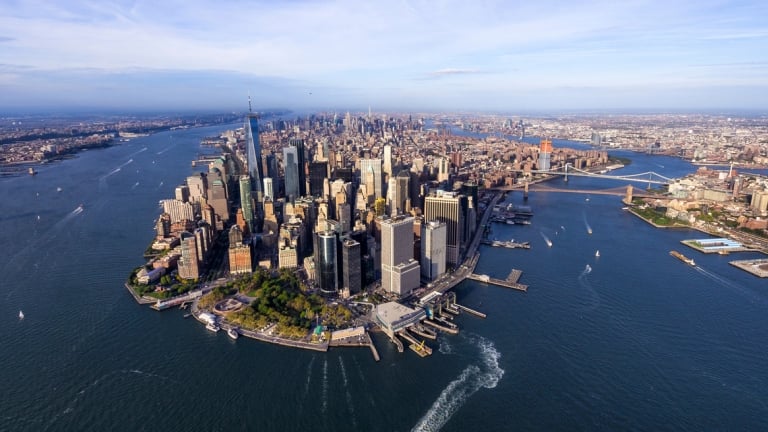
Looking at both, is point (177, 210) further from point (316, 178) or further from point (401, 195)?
point (401, 195)

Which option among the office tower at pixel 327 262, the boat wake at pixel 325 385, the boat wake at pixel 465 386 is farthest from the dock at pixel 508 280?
the boat wake at pixel 325 385

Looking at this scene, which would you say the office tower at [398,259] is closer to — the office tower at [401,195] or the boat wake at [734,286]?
the office tower at [401,195]

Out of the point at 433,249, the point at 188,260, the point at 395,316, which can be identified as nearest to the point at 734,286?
the point at 433,249

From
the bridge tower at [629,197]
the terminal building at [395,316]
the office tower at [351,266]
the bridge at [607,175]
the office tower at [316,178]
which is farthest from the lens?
the bridge at [607,175]

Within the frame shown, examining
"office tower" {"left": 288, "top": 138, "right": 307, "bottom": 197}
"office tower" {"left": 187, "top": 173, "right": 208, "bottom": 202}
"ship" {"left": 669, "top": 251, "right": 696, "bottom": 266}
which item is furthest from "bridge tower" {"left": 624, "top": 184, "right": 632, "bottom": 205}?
"office tower" {"left": 187, "top": 173, "right": 208, "bottom": 202}

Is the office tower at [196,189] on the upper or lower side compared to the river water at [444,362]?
upper

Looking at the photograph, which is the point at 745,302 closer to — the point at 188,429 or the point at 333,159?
the point at 188,429
